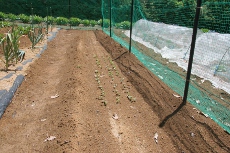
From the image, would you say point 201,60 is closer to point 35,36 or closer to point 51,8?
point 35,36

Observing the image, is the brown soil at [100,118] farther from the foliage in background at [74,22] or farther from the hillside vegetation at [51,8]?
the hillside vegetation at [51,8]

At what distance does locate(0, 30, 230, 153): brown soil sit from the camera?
2.84m

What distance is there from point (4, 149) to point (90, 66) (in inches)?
150

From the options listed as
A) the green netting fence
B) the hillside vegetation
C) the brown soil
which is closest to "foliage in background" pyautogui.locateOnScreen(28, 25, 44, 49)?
the brown soil

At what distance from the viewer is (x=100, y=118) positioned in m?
3.47

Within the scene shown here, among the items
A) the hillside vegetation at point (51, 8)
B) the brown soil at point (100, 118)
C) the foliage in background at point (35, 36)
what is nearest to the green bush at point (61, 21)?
the hillside vegetation at point (51, 8)

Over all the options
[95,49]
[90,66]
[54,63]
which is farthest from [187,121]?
[95,49]

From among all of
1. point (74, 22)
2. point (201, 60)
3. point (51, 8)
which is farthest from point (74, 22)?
point (201, 60)

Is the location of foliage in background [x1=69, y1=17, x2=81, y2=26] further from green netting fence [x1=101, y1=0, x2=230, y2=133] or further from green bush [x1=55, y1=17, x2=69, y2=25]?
green netting fence [x1=101, y1=0, x2=230, y2=133]

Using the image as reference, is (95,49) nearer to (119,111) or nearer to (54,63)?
(54,63)

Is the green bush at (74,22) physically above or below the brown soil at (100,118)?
above

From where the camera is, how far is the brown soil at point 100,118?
9.32ft

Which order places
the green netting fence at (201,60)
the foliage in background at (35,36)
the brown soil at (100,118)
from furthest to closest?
the foliage in background at (35,36) → the green netting fence at (201,60) → the brown soil at (100,118)

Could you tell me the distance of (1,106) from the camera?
11.6ft
